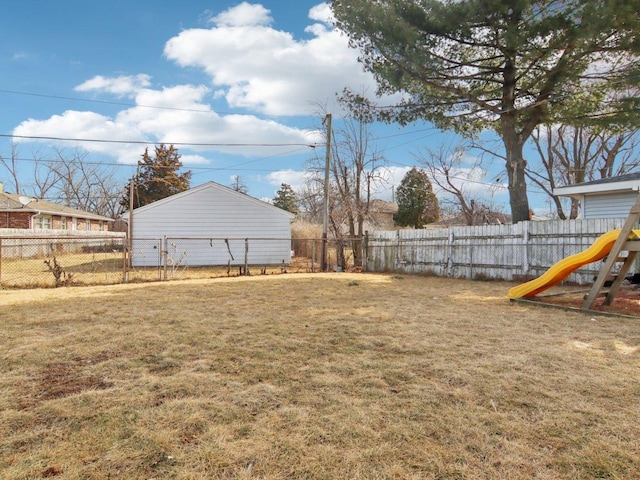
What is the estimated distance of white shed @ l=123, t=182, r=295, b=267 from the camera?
52.2ft

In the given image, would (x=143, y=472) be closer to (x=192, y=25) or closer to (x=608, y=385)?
(x=608, y=385)

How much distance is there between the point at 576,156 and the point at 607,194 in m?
10.4

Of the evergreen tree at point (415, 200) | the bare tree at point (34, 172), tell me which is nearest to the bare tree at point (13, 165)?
the bare tree at point (34, 172)

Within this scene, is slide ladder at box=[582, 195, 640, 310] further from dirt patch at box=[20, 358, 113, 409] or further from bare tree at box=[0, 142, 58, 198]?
bare tree at box=[0, 142, 58, 198]

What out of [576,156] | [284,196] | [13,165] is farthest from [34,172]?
[576,156]

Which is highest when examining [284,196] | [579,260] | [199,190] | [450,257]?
[284,196]

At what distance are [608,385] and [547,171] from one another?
74.4ft

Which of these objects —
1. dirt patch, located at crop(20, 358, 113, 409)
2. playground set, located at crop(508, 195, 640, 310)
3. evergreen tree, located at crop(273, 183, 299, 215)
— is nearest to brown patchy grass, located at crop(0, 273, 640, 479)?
dirt patch, located at crop(20, 358, 113, 409)

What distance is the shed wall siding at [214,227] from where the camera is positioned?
52.3 ft

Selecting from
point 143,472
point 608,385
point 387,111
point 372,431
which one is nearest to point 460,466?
point 372,431

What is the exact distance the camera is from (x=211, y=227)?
16.5 metres

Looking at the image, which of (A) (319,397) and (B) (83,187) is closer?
(A) (319,397)

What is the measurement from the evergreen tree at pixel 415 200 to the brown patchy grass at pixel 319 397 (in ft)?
76.2

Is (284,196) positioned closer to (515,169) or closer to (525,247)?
(515,169)
